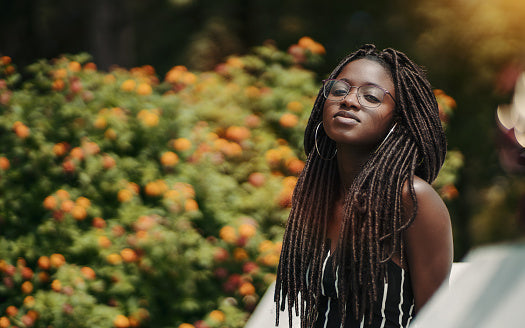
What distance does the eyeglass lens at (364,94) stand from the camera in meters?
2.03

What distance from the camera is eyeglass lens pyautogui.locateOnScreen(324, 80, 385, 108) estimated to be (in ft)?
6.64

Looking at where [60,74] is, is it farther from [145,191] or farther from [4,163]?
[145,191]

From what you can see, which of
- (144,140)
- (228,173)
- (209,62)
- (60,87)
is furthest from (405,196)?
(209,62)

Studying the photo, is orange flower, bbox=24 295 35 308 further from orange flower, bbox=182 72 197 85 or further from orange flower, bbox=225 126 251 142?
orange flower, bbox=182 72 197 85

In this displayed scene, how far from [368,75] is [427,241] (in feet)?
1.80

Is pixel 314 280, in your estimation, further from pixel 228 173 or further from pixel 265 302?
pixel 228 173

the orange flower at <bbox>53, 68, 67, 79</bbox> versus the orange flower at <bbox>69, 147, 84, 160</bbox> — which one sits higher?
the orange flower at <bbox>53, 68, 67, 79</bbox>

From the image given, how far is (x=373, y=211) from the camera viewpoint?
1960 mm

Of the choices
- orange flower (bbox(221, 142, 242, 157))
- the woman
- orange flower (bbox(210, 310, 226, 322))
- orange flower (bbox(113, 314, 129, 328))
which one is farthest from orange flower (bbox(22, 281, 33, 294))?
the woman

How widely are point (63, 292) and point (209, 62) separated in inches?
195

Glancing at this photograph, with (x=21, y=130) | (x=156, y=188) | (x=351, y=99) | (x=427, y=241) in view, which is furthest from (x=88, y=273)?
(x=427, y=241)

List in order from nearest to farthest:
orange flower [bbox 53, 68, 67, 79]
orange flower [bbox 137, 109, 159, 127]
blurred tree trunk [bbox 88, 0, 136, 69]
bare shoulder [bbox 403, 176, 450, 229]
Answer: bare shoulder [bbox 403, 176, 450, 229]
orange flower [bbox 137, 109, 159, 127]
orange flower [bbox 53, 68, 67, 79]
blurred tree trunk [bbox 88, 0, 136, 69]

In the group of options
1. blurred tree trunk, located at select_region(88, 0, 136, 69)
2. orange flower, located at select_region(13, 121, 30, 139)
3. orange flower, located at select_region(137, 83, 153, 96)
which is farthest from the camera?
blurred tree trunk, located at select_region(88, 0, 136, 69)

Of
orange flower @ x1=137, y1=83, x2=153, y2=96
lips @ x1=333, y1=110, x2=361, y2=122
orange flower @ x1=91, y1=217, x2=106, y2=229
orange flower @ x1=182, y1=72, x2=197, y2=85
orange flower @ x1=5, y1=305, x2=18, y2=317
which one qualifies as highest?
orange flower @ x1=182, y1=72, x2=197, y2=85
